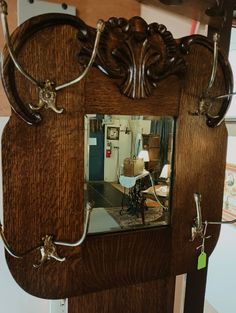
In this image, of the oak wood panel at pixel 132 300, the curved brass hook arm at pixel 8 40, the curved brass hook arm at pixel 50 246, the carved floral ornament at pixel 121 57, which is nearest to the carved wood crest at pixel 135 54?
the carved floral ornament at pixel 121 57

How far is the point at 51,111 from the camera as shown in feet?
1.55

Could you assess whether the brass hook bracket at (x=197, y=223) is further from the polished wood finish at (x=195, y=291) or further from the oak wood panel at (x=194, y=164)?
the polished wood finish at (x=195, y=291)

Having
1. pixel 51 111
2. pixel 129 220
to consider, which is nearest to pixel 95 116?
pixel 51 111

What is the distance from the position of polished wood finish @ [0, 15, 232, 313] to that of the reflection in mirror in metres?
0.02

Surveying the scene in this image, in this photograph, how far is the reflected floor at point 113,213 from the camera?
544mm

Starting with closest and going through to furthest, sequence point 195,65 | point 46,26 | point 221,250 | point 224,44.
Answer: point 46,26 < point 195,65 < point 224,44 < point 221,250

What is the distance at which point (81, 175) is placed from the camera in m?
0.51

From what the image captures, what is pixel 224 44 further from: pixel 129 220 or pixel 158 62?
pixel 129 220

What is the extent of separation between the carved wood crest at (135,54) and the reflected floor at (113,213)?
198mm

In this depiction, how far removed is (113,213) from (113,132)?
172 millimetres

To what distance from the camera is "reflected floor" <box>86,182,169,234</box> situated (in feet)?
1.78

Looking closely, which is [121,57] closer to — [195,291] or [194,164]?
[194,164]

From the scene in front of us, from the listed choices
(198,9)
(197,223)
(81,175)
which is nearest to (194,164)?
(197,223)

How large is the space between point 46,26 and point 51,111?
0.46 feet
